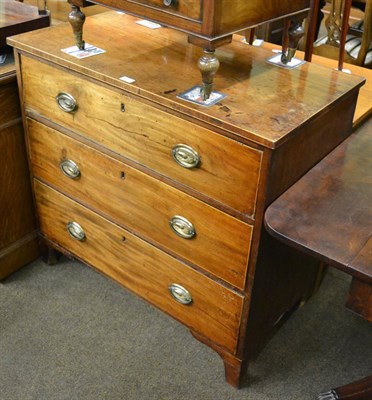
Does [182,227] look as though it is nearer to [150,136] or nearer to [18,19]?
[150,136]

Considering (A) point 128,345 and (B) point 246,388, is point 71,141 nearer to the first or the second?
(A) point 128,345

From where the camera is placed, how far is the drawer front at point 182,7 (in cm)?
131

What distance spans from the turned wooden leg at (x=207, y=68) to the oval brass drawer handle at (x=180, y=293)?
0.62 m

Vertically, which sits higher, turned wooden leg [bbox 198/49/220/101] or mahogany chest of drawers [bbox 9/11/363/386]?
turned wooden leg [bbox 198/49/220/101]

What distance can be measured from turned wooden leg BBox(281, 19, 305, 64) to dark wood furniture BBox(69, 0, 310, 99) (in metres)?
0.06

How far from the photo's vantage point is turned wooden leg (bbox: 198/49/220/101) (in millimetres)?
1359

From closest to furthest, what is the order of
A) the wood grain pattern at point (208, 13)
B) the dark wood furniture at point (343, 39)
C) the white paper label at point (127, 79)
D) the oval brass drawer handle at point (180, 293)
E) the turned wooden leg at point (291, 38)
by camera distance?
1. the wood grain pattern at point (208, 13)
2. the white paper label at point (127, 79)
3. the turned wooden leg at point (291, 38)
4. the oval brass drawer handle at point (180, 293)
5. the dark wood furniture at point (343, 39)

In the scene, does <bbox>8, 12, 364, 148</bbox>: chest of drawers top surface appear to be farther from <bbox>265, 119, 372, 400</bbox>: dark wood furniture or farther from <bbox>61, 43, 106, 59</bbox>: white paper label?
<bbox>265, 119, 372, 400</bbox>: dark wood furniture

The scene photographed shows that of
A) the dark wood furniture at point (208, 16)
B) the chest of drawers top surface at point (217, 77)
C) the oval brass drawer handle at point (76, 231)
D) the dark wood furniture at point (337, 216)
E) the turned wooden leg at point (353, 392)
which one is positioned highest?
the dark wood furniture at point (208, 16)

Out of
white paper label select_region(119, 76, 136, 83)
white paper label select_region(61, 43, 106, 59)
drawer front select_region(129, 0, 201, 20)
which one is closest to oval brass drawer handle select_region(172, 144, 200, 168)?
white paper label select_region(119, 76, 136, 83)

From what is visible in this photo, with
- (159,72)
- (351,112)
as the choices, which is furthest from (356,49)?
(159,72)

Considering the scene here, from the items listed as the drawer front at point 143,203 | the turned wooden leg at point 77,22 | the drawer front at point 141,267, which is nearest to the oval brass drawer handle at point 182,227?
the drawer front at point 143,203

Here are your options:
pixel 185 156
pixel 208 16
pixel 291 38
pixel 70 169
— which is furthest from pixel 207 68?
pixel 70 169

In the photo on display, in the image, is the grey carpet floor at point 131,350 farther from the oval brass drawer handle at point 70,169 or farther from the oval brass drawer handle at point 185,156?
the oval brass drawer handle at point 185,156
